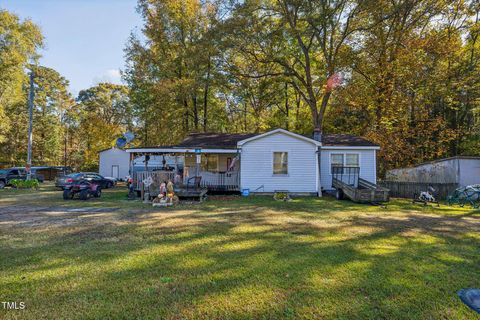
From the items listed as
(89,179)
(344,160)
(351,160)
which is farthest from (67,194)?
(351,160)

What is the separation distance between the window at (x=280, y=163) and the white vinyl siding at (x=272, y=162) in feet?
0.58

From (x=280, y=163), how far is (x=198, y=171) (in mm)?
4584

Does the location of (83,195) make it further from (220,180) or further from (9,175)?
(9,175)

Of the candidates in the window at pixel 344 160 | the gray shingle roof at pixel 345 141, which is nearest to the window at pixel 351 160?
the window at pixel 344 160

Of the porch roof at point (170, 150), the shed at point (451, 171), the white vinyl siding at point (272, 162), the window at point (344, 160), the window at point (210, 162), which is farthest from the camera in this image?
the window at point (210, 162)

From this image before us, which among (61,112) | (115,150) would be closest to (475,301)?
(115,150)

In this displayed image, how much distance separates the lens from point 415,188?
16047mm

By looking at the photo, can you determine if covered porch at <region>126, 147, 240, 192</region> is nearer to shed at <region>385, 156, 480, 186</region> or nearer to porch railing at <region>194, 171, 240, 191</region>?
porch railing at <region>194, 171, 240, 191</region>

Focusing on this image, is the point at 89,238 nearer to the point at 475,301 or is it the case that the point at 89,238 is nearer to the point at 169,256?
the point at 169,256

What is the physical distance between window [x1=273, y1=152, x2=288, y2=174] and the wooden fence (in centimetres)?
672

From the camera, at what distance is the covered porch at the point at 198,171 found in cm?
1432

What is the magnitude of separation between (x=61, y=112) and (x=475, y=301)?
4769 cm

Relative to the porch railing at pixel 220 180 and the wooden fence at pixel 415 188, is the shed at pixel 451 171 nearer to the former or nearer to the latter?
the wooden fence at pixel 415 188

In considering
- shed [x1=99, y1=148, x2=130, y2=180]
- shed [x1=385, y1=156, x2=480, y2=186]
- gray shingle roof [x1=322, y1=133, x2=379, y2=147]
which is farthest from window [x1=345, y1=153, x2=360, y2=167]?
shed [x1=99, y1=148, x2=130, y2=180]
